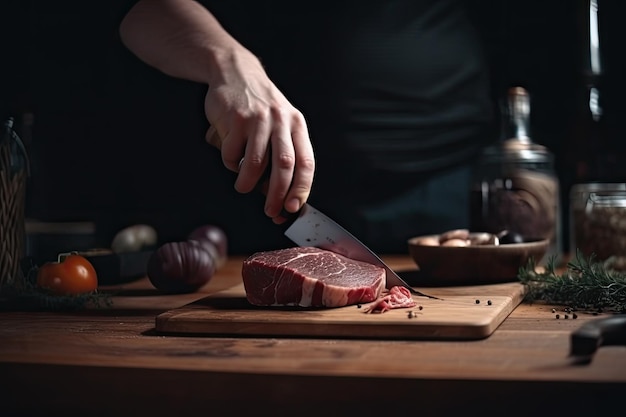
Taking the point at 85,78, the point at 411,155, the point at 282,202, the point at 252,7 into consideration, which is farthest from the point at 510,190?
the point at 85,78

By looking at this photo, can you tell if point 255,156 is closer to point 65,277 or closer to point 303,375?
point 65,277

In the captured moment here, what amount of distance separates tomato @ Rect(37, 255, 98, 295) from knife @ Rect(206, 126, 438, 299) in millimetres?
429

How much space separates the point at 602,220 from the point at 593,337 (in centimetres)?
100

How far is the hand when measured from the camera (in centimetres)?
158

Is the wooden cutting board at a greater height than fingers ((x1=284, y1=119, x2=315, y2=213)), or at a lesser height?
lesser

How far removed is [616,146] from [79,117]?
5.69 feet

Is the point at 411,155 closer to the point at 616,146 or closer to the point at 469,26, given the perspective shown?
the point at 469,26

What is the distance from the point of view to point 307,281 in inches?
56.9

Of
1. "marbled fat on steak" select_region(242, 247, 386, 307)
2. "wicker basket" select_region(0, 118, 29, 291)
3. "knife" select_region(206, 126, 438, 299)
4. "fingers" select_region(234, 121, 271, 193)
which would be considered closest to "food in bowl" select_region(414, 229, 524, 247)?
"knife" select_region(206, 126, 438, 299)

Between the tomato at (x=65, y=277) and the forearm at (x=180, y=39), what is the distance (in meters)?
0.48

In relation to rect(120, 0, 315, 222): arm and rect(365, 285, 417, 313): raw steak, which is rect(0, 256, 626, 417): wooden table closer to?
rect(365, 285, 417, 313): raw steak

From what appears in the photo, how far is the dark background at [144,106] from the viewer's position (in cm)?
272

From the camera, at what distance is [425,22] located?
8.79ft

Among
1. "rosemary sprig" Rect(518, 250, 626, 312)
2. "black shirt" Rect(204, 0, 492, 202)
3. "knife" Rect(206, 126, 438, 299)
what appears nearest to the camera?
"rosemary sprig" Rect(518, 250, 626, 312)
